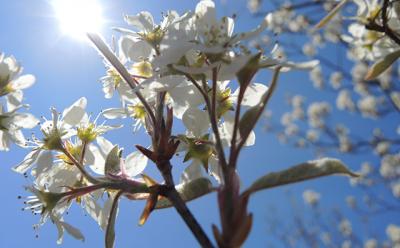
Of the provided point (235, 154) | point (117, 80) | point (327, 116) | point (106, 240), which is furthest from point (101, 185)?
point (327, 116)

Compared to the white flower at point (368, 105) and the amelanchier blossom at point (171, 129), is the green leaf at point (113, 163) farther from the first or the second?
the white flower at point (368, 105)

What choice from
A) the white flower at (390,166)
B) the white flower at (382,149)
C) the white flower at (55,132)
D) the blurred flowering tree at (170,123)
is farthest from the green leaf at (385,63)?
the white flower at (390,166)

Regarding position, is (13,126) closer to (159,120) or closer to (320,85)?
(159,120)

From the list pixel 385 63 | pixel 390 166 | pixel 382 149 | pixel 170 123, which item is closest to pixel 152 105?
pixel 170 123

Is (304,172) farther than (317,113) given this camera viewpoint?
No

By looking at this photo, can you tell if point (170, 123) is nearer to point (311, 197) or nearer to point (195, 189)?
point (195, 189)

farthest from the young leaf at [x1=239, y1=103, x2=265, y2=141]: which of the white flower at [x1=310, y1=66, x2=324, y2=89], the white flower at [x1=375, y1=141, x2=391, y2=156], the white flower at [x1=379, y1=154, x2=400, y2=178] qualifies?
the white flower at [x1=310, y1=66, x2=324, y2=89]
